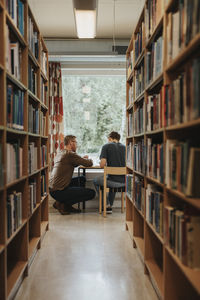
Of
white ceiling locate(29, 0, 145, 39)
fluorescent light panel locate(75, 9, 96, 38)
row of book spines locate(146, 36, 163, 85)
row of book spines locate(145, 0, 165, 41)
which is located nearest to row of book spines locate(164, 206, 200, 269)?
row of book spines locate(146, 36, 163, 85)

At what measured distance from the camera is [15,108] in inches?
85.0

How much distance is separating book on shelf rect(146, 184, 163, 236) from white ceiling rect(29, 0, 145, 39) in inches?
111

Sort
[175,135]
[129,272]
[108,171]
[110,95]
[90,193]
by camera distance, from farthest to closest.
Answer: [110,95]
[90,193]
[108,171]
[129,272]
[175,135]

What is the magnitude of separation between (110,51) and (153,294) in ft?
12.9

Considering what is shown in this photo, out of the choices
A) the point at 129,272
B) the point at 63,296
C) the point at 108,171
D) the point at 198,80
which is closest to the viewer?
the point at 198,80

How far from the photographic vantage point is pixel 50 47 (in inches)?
198

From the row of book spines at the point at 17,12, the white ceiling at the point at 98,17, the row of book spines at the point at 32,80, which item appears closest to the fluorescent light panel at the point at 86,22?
the white ceiling at the point at 98,17

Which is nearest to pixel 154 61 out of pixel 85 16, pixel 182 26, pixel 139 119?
pixel 182 26

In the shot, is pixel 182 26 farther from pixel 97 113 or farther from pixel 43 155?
pixel 97 113

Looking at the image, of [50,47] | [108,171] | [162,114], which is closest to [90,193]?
[108,171]

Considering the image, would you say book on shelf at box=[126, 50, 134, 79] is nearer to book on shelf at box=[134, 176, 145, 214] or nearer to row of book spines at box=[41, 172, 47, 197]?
book on shelf at box=[134, 176, 145, 214]

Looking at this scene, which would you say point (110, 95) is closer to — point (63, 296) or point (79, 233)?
point (79, 233)

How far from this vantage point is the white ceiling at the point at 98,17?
4.13 m

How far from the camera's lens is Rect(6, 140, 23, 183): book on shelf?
1.94 meters
